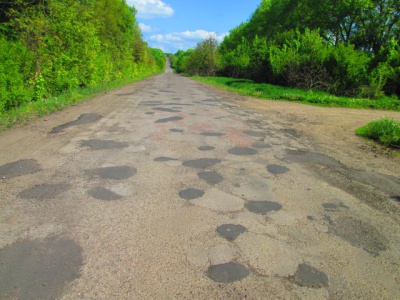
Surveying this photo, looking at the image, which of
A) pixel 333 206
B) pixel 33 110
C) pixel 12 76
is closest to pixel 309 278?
pixel 333 206

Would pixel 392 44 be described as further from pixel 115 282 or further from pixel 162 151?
pixel 115 282

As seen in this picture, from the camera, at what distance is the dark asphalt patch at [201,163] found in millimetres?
4880

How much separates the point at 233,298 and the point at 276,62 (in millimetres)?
22685

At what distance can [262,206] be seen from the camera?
366cm

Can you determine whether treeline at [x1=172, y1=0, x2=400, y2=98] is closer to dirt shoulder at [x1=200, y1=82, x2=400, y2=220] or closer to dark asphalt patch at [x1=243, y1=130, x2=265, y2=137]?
dirt shoulder at [x1=200, y1=82, x2=400, y2=220]

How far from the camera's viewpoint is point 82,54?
1553 cm

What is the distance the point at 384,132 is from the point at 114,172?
21.7 ft

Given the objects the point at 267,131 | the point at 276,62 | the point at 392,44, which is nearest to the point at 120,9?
the point at 276,62

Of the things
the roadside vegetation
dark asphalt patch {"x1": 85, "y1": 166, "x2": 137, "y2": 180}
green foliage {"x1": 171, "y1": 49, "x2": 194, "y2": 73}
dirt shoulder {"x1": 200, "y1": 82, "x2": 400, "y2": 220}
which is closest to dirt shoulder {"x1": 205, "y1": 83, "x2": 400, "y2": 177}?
dirt shoulder {"x1": 200, "y1": 82, "x2": 400, "y2": 220}

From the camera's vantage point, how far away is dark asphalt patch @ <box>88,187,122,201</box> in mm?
3672

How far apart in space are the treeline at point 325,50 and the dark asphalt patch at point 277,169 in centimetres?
1553

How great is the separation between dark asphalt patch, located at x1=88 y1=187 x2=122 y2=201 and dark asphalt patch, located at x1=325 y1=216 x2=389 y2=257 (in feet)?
8.51

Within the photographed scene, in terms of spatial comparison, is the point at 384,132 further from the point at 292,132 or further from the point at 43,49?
the point at 43,49

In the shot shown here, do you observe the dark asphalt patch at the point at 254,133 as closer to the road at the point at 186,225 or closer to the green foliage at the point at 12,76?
the road at the point at 186,225
